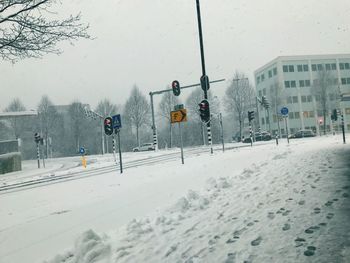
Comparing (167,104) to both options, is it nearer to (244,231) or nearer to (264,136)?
(264,136)

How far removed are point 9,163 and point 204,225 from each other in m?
28.1

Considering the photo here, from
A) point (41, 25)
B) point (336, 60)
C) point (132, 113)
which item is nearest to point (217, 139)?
point (132, 113)

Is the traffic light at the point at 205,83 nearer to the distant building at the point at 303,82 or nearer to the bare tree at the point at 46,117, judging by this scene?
the distant building at the point at 303,82

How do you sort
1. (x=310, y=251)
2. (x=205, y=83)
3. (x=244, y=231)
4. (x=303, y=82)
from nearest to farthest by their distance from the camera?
(x=310, y=251) < (x=244, y=231) < (x=205, y=83) < (x=303, y=82)

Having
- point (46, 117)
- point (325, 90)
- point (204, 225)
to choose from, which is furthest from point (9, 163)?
point (325, 90)

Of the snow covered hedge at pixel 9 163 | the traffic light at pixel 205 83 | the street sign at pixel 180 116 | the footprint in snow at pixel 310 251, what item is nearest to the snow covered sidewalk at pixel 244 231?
the footprint in snow at pixel 310 251

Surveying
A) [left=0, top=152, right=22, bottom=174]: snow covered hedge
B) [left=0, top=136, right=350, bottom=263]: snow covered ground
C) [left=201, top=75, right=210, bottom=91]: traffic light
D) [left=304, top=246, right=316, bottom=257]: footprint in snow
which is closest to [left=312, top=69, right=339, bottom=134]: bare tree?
[left=201, top=75, right=210, bottom=91]: traffic light

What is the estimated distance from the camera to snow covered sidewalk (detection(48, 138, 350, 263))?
3189 millimetres

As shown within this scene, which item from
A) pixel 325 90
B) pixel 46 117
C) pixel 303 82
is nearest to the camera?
pixel 325 90

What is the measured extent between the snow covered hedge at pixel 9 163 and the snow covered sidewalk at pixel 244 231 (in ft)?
86.3

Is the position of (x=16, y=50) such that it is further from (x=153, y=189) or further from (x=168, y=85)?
(x=168, y=85)

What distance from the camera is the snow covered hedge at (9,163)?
27469mm

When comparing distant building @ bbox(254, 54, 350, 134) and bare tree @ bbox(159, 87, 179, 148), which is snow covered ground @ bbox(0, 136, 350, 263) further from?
distant building @ bbox(254, 54, 350, 134)

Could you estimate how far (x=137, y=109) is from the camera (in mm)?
58250
